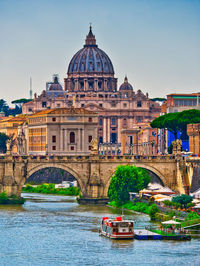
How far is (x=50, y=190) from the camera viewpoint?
144 metres

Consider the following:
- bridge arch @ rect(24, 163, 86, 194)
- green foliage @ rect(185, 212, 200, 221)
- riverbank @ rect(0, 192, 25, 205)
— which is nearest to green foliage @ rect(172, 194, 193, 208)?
green foliage @ rect(185, 212, 200, 221)

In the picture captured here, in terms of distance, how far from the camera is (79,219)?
4043 inches

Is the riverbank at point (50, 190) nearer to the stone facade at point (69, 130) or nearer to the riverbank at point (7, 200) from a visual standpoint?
the stone facade at point (69, 130)

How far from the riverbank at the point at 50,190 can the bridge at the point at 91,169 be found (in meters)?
16.5

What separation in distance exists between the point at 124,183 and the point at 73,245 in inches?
1171

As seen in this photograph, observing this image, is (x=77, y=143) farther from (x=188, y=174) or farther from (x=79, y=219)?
(x=79, y=219)

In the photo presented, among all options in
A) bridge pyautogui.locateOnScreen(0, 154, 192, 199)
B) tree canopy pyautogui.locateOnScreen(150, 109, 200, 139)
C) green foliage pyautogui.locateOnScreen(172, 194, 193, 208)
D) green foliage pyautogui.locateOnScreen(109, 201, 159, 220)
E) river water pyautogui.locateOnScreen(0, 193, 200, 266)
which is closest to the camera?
river water pyautogui.locateOnScreen(0, 193, 200, 266)

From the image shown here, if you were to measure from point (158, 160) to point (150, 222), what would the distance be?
2298cm

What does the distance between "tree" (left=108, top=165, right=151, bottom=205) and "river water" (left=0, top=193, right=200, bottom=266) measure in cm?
761

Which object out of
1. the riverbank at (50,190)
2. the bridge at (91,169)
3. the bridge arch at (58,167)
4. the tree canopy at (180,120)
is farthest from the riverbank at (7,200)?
the tree canopy at (180,120)

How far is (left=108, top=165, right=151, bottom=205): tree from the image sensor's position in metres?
116

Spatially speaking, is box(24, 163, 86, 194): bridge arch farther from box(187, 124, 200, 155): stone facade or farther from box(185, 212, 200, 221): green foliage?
box(185, 212, 200, 221): green foliage

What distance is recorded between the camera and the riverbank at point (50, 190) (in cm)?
13862

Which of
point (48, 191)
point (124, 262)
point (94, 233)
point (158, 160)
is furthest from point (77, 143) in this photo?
point (124, 262)
